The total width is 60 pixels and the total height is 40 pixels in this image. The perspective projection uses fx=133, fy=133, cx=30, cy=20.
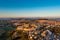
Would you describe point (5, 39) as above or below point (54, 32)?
below

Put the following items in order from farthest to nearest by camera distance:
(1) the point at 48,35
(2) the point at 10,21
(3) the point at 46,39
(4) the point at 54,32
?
(2) the point at 10,21 < (4) the point at 54,32 < (1) the point at 48,35 < (3) the point at 46,39

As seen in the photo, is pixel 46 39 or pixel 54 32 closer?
pixel 46 39

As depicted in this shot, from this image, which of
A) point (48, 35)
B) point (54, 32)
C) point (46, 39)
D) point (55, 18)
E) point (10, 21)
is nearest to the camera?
point (46, 39)

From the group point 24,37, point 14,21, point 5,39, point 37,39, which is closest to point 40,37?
point 37,39

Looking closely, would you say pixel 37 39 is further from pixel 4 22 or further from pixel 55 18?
pixel 4 22

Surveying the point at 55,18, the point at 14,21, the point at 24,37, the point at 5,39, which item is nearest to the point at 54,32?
the point at 24,37

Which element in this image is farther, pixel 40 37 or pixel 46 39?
pixel 40 37

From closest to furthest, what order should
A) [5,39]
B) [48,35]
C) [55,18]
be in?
[48,35]
[5,39]
[55,18]

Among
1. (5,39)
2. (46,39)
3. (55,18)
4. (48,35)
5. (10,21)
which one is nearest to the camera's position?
(46,39)

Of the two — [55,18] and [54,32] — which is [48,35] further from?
[55,18]
